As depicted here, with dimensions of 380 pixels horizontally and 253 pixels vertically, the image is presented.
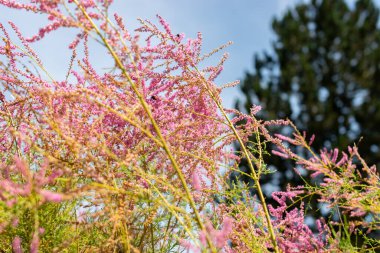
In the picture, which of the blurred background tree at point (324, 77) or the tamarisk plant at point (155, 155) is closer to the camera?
the tamarisk plant at point (155, 155)

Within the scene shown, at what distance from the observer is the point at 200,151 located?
7.70ft

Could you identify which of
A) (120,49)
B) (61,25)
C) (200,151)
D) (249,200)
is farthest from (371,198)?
(61,25)

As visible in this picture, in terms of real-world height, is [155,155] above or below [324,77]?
below

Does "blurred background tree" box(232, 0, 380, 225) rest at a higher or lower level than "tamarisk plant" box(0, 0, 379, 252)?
higher

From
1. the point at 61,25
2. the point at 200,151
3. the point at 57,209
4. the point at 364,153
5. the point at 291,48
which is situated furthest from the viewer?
the point at 291,48

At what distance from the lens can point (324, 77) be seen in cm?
1681

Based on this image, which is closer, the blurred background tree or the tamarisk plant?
the tamarisk plant

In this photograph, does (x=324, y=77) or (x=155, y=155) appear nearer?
(x=155, y=155)

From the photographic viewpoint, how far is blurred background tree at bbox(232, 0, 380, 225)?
51.0 feet

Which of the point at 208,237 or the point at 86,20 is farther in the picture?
the point at 86,20

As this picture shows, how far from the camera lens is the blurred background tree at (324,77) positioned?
15531mm

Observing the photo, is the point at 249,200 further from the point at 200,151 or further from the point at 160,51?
the point at 160,51

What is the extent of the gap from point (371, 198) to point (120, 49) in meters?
1.43

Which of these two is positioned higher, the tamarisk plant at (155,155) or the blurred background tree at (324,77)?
the blurred background tree at (324,77)
